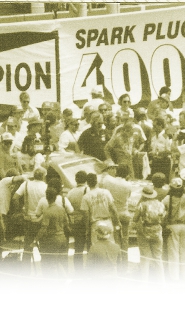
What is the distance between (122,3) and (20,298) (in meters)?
5.10

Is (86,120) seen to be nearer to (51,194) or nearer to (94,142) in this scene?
(94,142)

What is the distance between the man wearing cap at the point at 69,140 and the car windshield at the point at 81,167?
0.85 ft

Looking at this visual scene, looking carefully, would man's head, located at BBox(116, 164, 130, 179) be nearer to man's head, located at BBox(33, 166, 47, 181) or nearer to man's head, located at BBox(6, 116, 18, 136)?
man's head, located at BBox(33, 166, 47, 181)

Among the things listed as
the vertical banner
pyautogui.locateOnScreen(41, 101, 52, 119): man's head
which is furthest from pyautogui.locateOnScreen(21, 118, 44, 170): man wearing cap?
the vertical banner

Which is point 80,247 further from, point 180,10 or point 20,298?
point 180,10

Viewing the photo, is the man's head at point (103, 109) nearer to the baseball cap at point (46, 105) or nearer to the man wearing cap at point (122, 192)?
the baseball cap at point (46, 105)

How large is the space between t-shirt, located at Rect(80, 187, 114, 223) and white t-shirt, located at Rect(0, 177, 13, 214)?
122cm

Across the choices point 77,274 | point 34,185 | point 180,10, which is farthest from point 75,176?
point 180,10

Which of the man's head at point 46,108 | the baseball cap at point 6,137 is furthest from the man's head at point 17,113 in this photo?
the baseball cap at point 6,137

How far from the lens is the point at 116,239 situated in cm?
1261

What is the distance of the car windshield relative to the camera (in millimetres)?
13322

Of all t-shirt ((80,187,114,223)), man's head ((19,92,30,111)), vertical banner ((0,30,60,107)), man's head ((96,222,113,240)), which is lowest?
man's head ((96,222,113,240))

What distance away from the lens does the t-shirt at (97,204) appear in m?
12.4

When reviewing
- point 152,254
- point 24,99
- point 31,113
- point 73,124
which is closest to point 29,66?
point 24,99
